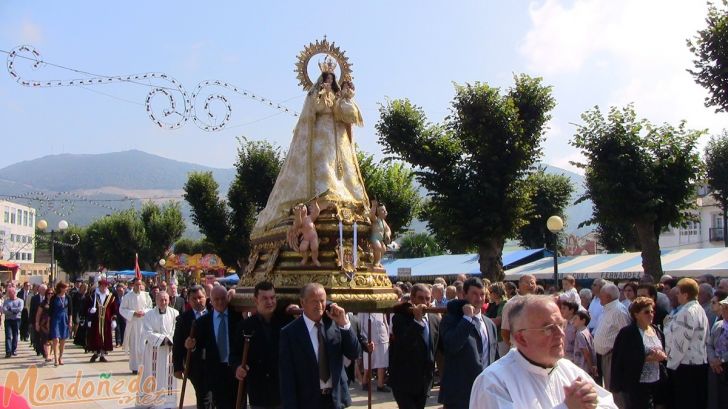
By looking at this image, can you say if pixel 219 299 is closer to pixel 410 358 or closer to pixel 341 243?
pixel 341 243

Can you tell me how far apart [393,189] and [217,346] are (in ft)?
81.1

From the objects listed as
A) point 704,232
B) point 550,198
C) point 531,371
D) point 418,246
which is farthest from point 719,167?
point 418,246

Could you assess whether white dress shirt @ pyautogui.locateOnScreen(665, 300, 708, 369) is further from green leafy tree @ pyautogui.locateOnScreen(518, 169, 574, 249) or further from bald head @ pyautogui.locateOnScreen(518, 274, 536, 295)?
green leafy tree @ pyautogui.locateOnScreen(518, 169, 574, 249)

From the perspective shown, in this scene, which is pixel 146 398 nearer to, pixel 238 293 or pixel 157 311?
pixel 157 311

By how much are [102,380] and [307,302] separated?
32.6ft

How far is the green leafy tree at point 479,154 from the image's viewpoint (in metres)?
24.4

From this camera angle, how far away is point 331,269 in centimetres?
967

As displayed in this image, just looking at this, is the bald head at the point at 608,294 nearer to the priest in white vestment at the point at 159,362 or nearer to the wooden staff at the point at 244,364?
the wooden staff at the point at 244,364

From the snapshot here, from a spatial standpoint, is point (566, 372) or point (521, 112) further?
point (521, 112)

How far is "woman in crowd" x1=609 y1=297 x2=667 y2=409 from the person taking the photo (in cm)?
798

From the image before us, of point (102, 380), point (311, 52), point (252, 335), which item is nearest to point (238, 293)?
point (252, 335)

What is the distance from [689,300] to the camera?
923 centimetres

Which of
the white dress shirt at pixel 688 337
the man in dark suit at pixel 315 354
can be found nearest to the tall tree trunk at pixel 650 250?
the white dress shirt at pixel 688 337

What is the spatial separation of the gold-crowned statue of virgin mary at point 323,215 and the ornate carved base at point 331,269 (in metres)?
0.01
